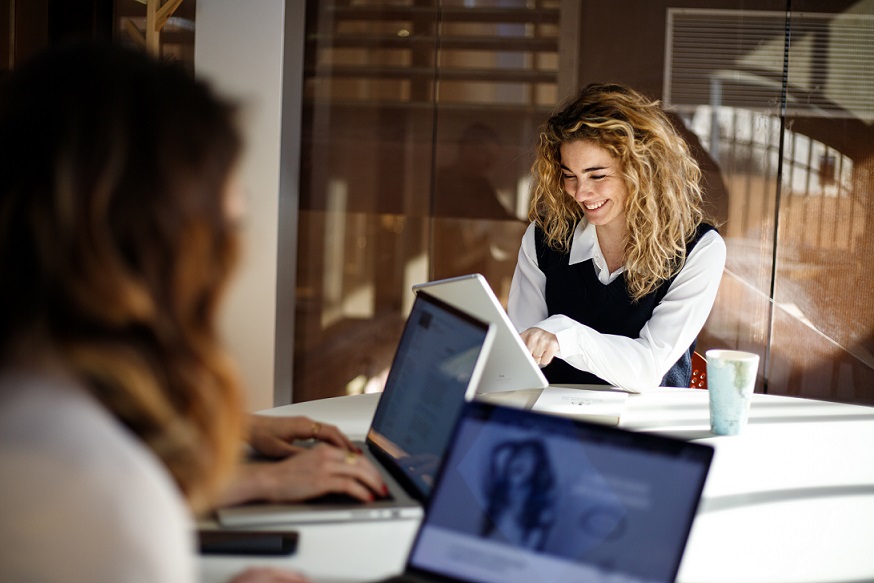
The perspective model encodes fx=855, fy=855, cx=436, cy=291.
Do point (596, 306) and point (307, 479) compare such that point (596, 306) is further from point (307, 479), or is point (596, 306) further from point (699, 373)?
point (307, 479)

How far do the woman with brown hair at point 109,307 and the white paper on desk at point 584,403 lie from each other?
123 cm

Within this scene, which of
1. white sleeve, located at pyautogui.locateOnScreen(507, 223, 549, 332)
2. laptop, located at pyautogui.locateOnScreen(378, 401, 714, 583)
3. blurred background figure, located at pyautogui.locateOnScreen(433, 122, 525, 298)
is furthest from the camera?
blurred background figure, located at pyautogui.locateOnScreen(433, 122, 525, 298)

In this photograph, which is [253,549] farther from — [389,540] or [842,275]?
[842,275]

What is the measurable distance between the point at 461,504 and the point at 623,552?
0.64 ft

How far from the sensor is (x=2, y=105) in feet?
2.45

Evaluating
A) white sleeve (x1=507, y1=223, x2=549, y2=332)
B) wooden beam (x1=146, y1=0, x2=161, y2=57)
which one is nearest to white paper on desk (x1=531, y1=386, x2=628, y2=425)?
white sleeve (x1=507, y1=223, x2=549, y2=332)

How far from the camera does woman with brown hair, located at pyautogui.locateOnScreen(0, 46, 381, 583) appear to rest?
1.93ft

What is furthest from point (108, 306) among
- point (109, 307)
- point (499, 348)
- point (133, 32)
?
point (133, 32)

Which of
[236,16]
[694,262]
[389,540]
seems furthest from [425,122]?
[389,540]

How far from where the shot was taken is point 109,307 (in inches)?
26.3

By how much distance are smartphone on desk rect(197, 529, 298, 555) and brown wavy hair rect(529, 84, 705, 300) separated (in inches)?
59.9

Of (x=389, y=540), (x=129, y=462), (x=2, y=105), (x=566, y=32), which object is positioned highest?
(x=566, y=32)

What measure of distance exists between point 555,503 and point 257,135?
3229 mm

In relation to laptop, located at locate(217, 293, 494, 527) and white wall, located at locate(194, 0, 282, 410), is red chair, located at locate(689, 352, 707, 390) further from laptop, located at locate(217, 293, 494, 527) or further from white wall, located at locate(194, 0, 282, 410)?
white wall, located at locate(194, 0, 282, 410)
